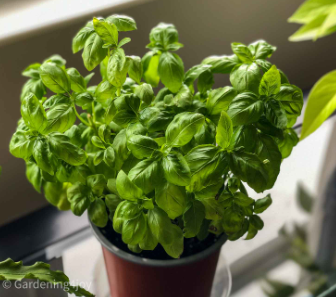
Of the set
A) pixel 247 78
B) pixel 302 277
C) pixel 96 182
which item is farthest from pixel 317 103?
pixel 302 277

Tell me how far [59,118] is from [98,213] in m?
0.16

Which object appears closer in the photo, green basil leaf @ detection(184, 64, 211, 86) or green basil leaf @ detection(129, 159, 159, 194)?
green basil leaf @ detection(129, 159, 159, 194)

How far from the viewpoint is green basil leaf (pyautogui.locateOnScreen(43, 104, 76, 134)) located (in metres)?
0.57

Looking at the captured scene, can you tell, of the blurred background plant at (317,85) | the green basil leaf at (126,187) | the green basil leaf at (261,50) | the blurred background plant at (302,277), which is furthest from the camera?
the blurred background plant at (302,277)

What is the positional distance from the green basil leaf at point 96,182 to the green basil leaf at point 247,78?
0.81ft

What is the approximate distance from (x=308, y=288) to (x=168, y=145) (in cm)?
55

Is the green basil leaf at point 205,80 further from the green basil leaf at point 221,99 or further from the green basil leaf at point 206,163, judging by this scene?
the green basil leaf at point 206,163

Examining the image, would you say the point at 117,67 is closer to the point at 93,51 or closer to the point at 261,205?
the point at 93,51

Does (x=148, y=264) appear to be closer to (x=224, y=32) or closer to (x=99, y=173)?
(x=99, y=173)

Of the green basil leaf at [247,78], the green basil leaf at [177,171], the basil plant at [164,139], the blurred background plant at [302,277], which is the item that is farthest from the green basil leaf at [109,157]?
the blurred background plant at [302,277]

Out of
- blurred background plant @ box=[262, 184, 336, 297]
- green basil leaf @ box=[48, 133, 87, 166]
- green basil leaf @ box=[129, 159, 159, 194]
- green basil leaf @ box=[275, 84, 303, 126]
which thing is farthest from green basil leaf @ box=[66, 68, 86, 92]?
blurred background plant @ box=[262, 184, 336, 297]

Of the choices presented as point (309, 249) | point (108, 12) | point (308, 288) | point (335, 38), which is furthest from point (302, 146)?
point (108, 12)

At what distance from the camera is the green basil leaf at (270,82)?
53cm

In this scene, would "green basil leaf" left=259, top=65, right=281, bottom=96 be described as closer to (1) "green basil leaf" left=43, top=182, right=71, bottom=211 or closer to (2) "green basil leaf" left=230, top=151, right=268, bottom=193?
(2) "green basil leaf" left=230, top=151, right=268, bottom=193
